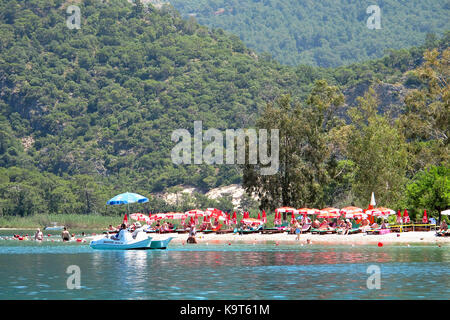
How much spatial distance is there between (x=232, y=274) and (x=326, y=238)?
107 ft

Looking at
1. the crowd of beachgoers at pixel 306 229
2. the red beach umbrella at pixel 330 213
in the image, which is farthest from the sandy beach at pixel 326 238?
the red beach umbrella at pixel 330 213

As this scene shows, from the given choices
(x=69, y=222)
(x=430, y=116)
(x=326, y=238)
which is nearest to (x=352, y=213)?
(x=326, y=238)

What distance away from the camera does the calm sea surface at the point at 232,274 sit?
2864cm

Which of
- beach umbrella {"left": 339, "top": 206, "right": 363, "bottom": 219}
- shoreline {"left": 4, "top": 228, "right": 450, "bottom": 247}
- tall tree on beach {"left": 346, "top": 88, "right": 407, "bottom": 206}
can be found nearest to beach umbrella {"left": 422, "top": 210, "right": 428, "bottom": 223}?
shoreline {"left": 4, "top": 228, "right": 450, "bottom": 247}

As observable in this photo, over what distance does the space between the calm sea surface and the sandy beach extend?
7.06 meters

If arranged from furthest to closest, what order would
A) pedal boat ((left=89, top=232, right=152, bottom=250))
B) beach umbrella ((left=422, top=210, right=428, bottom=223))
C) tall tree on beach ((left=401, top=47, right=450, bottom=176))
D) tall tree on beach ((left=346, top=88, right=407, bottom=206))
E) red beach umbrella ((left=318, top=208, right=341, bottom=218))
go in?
tall tree on beach ((left=401, top=47, right=450, bottom=176)) < tall tree on beach ((left=346, top=88, right=407, bottom=206)) < red beach umbrella ((left=318, top=208, right=341, bottom=218)) < beach umbrella ((left=422, top=210, right=428, bottom=223)) < pedal boat ((left=89, top=232, right=152, bottom=250))

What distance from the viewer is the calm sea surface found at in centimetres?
2864

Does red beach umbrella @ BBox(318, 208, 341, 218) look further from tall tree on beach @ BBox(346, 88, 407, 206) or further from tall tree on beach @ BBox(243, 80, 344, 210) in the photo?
tall tree on beach @ BBox(243, 80, 344, 210)

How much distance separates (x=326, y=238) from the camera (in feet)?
221

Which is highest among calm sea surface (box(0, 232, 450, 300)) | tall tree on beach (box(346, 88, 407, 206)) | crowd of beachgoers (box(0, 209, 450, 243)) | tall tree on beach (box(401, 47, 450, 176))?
tall tree on beach (box(401, 47, 450, 176))

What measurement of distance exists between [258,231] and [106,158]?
106 meters

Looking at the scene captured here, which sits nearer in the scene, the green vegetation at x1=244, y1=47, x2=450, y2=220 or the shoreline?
the shoreline

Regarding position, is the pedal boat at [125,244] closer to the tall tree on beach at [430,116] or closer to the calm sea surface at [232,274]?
the calm sea surface at [232,274]

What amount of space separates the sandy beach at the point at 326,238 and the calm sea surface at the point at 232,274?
7.06 meters
